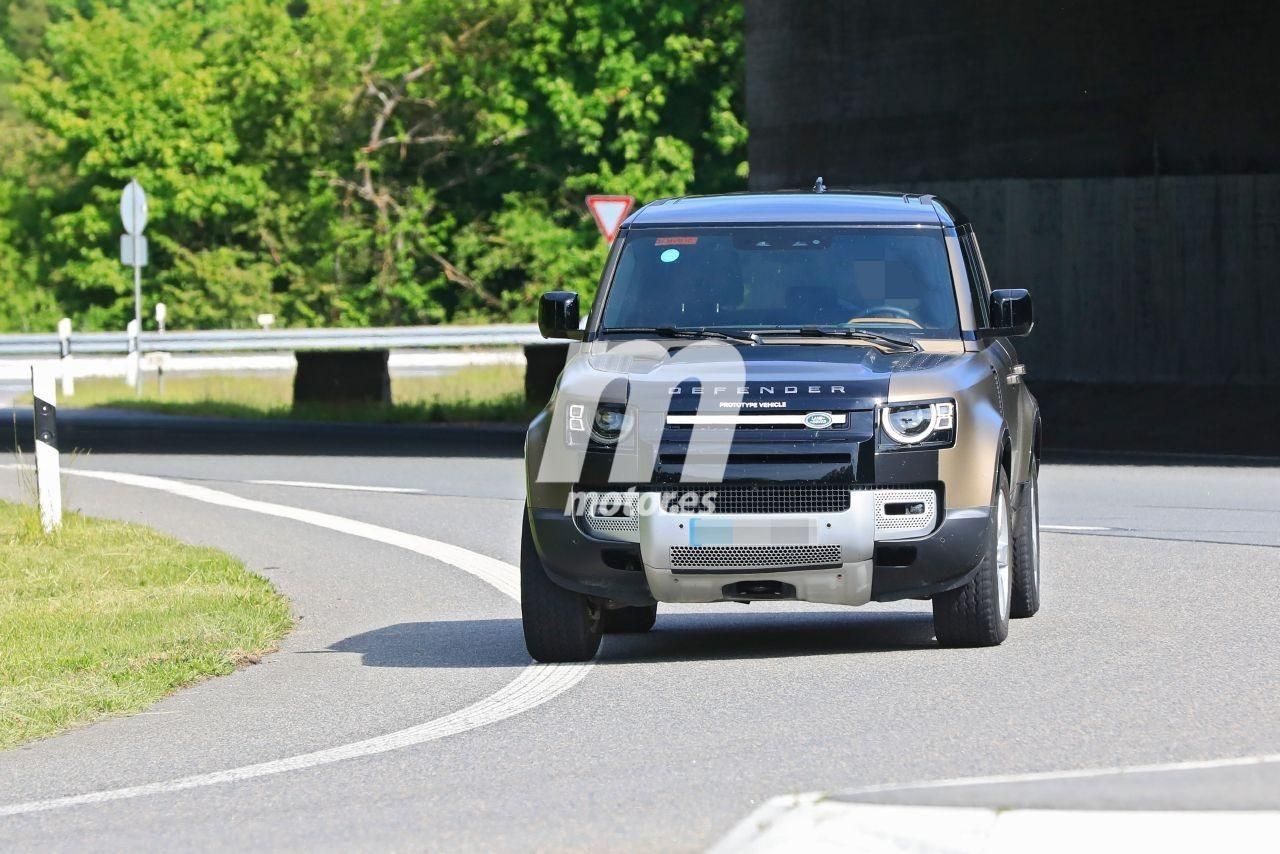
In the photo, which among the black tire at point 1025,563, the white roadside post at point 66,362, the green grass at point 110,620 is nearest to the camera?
the green grass at point 110,620

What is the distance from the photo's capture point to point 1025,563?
1070 cm

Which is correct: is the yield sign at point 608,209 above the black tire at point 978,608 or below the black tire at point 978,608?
above

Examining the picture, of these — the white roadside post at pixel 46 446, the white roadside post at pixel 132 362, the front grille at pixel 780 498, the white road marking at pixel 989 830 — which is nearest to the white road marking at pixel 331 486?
the white roadside post at pixel 46 446

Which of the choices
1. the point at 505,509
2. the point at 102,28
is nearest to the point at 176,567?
the point at 505,509

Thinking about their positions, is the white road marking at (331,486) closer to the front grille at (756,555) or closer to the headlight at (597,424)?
the headlight at (597,424)

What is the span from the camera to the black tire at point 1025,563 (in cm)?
1069

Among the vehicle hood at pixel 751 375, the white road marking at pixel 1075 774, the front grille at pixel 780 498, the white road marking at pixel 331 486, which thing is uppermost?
the vehicle hood at pixel 751 375

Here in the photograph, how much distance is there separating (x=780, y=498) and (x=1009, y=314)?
1765 mm

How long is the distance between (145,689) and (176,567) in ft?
15.4

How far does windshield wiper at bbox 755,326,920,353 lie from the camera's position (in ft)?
32.1

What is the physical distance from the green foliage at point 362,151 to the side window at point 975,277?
45644 mm

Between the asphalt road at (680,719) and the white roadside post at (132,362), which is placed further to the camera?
the white roadside post at (132,362)

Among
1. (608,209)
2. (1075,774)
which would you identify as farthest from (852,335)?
(608,209)

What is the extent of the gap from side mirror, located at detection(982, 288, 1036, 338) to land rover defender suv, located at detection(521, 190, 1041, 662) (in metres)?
0.01
